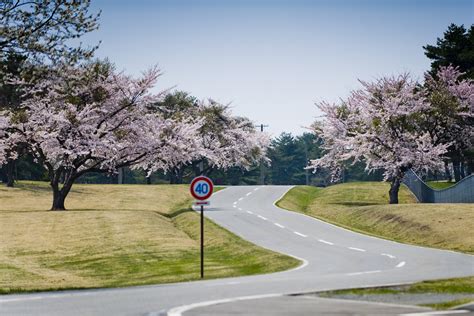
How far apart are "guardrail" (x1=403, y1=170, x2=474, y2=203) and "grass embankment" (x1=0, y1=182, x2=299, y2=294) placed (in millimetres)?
14169

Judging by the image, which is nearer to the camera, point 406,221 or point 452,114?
point 406,221

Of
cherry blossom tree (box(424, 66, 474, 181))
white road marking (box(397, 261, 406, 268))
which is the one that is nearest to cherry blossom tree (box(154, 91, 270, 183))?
cherry blossom tree (box(424, 66, 474, 181))

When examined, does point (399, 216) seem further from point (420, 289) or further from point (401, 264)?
point (420, 289)

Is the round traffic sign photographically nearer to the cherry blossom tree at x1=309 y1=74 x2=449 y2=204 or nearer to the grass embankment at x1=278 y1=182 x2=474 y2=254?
the grass embankment at x1=278 y1=182 x2=474 y2=254

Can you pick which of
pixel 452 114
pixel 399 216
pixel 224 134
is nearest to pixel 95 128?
pixel 399 216

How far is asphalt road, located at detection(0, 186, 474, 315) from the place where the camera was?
12.5 m

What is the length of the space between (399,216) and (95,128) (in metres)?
19.1

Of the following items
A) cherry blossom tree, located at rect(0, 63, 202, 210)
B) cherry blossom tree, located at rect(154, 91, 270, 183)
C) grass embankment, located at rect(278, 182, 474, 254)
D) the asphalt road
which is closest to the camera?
the asphalt road

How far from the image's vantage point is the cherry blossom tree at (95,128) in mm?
46250

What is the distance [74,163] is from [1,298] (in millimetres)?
35159

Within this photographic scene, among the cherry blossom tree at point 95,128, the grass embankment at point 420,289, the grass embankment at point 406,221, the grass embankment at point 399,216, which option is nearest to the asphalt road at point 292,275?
the grass embankment at point 420,289

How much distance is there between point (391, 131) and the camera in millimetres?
52250

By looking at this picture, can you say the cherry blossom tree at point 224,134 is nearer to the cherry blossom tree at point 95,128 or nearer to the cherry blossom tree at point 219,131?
the cherry blossom tree at point 219,131

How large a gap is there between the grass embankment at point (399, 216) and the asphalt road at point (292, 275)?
2964 mm
